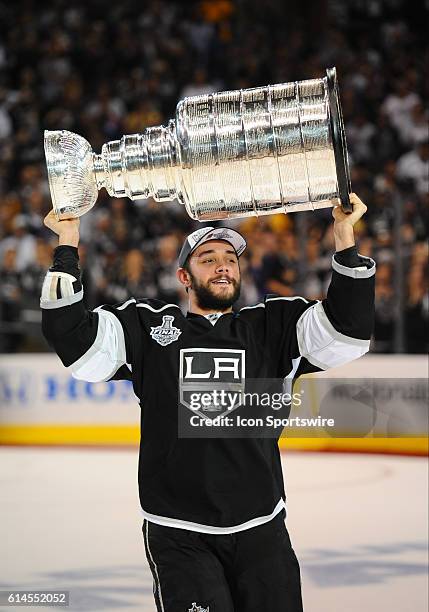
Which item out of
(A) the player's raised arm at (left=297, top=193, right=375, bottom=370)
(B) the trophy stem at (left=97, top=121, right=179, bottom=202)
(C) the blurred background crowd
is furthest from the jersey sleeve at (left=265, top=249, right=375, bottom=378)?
(C) the blurred background crowd

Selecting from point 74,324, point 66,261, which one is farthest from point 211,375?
point 66,261

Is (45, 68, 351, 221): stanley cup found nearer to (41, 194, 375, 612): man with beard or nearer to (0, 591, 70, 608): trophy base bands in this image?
(41, 194, 375, 612): man with beard

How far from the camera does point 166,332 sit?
281cm

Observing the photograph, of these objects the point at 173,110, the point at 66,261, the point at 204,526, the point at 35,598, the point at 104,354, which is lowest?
the point at 35,598

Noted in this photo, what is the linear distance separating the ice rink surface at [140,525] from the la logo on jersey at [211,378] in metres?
1.35

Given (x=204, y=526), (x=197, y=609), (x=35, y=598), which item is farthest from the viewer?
(x=35, y=598)

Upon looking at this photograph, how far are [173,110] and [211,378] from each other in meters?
8.60

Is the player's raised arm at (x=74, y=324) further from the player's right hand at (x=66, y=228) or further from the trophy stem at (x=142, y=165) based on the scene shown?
the trophy stem at (x=142, y=165)

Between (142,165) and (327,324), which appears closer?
(142,165)

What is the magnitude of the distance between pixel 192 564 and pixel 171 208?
6911 millimetres

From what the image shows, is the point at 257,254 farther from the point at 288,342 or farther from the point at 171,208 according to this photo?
the point at 288,342

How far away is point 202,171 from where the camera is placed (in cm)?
252

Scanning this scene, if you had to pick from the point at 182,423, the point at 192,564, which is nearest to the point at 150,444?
the point at 182,423

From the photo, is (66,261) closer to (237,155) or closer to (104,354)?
(104,354)
